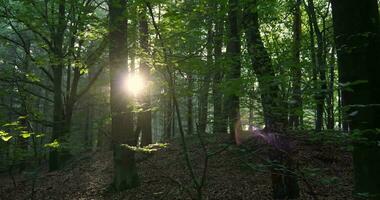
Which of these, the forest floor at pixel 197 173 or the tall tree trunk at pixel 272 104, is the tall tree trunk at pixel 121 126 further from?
the tall tree trunk at pixel 272 104

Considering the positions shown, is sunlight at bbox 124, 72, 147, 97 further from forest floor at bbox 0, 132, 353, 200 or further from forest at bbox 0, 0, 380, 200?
forest floor at bbox 0, 132, 353, 200

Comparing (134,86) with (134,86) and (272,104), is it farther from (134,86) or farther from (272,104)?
(272,104)

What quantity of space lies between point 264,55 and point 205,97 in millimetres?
1470

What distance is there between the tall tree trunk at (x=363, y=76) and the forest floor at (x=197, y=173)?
3985 mm

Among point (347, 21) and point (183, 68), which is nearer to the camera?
point (347, 21)

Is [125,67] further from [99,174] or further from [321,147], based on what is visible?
[321,147]

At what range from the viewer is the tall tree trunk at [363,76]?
2967 millimetres

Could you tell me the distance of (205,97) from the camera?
218 inches

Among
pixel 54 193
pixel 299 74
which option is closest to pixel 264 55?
pixel 299 74

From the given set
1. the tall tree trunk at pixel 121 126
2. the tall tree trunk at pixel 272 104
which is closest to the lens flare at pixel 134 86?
the tall tree trunk at pixel 121 126

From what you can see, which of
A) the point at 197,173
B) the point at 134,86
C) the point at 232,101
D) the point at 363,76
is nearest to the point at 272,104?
the point at 232,101

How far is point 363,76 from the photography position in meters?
3.01

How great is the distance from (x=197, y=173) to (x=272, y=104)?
6.90 metres

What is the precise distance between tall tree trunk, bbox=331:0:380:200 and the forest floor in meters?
3.98
